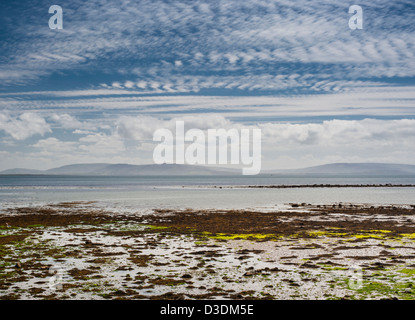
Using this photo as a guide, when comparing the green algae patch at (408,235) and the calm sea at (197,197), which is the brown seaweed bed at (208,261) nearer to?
the green algae patch at (408,235)

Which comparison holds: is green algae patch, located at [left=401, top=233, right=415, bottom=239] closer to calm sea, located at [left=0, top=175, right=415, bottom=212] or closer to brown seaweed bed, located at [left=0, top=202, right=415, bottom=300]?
brown seaweed bed, located at [left=0, top=202, right=415, bottom=300]

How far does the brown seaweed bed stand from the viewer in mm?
11102

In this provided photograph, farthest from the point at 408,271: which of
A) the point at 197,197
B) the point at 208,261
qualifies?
the point at 197,197

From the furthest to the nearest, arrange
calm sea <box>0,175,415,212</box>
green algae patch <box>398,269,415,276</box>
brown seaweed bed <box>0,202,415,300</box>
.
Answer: calm sea <box>0,175,415,212</box> → green algae patch <box>398,269,415,276</box> → brown seaweed bed <box>0,202,415,300</box>

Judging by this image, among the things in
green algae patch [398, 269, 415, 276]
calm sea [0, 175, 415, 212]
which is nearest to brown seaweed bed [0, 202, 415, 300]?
green algae patch [398, 269, 415, 276]

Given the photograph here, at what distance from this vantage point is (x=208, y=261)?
1502 cm

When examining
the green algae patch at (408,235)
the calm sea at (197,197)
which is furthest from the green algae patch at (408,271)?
the calm sea at (197,197)

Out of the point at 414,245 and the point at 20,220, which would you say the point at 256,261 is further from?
the point at 20,220

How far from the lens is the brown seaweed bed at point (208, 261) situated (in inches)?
437

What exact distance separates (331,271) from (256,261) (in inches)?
120

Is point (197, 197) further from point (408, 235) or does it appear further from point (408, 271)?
point (408, 271)

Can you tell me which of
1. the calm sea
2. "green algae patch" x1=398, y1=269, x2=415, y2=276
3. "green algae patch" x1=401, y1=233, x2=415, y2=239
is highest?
"green algae patch" x1=398, y1=269, x2=415, y2=276
